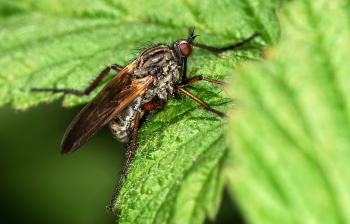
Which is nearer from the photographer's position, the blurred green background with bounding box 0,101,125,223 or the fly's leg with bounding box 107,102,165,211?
the fly's leg with bounding box 107,102,165,211

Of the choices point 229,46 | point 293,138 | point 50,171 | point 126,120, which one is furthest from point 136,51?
point 293,138

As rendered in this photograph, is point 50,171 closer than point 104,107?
No

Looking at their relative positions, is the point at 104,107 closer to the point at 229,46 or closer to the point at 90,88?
the point at 90,88

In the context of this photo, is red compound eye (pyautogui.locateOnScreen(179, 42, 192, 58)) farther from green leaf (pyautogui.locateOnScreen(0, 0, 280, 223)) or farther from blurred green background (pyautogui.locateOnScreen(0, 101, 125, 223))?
blurred green background (pyautogui.locateOnScreen(0, 101, 125, 223))

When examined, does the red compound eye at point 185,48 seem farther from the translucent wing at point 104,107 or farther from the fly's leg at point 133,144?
the fly's leg at point 133,144

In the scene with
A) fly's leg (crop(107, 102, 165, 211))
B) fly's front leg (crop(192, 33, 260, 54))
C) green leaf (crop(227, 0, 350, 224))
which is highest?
fly's front leg (crop(192, 33, 260, 54))

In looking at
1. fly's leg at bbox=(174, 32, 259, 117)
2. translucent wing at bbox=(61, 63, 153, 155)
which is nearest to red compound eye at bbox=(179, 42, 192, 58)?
fly's leg at bbox=(174, 32, 259, 117)

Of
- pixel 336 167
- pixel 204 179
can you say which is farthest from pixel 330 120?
pixel 204 179
